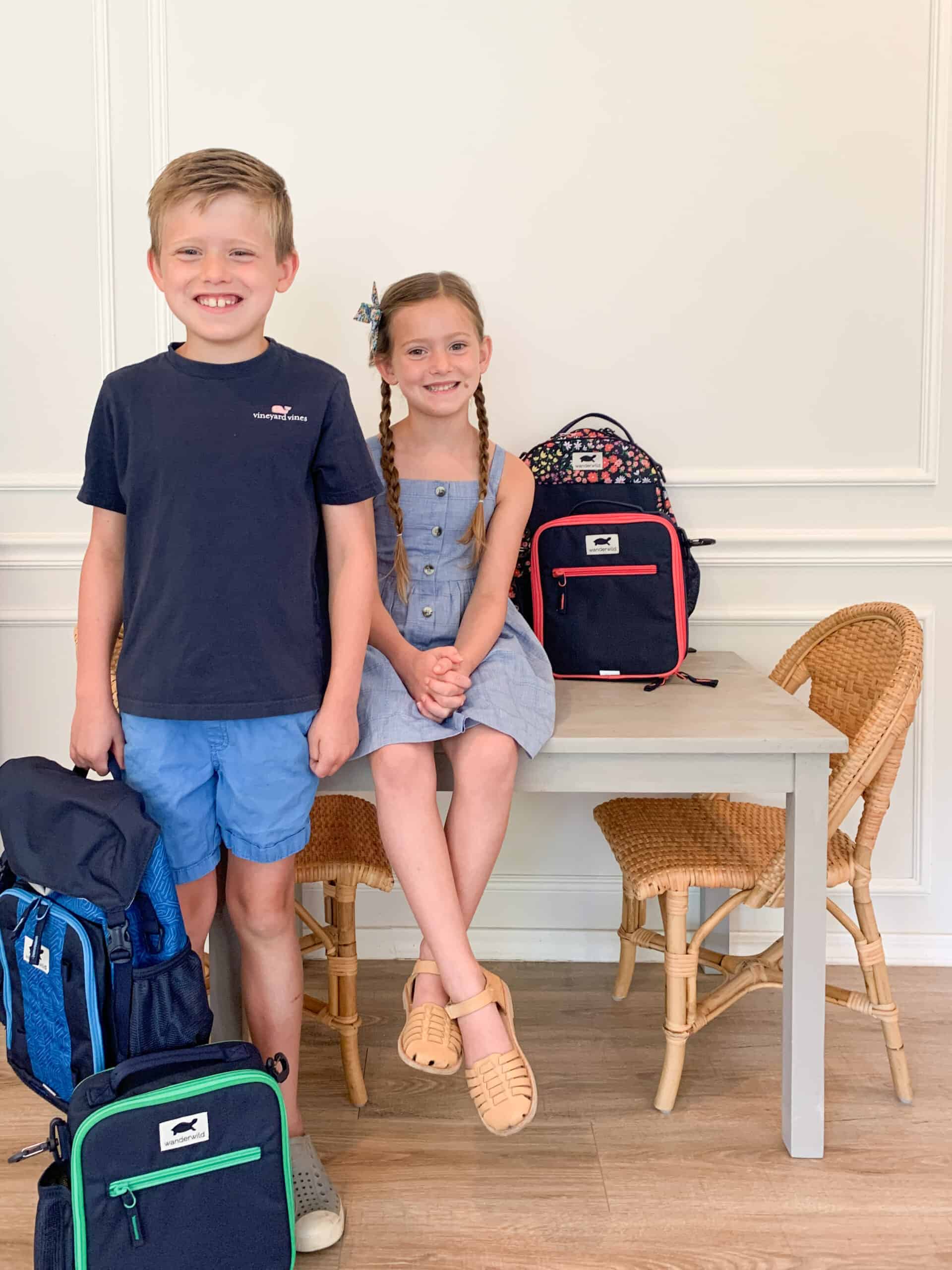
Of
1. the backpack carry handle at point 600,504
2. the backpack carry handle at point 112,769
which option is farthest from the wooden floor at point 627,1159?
the backpack carry handle at point 600,504

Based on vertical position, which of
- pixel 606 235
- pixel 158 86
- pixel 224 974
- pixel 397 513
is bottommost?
pixel 224 974

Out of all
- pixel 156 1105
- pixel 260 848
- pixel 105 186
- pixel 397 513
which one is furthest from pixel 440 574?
Result: pixel 105 186

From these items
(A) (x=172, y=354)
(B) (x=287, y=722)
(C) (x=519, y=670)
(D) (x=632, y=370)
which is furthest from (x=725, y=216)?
(B) (x=287, y=722)

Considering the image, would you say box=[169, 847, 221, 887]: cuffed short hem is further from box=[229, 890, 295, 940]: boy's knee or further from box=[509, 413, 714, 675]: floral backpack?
box=[509, 413, 714, 675]: floral backpack

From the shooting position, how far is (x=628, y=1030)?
2.09m

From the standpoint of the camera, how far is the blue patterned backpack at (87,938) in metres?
1.37

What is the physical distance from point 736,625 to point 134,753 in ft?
4.51

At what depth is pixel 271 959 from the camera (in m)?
1.61

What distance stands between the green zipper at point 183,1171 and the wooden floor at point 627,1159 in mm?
249

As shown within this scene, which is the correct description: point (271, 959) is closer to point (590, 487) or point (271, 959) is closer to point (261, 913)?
point (261, 913)

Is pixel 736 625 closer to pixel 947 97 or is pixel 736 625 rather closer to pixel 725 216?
pixel 725 216

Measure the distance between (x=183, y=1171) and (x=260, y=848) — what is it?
0.42m

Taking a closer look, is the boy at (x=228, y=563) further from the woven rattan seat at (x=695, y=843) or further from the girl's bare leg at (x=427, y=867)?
the woven rattan seat at (x=695, y=843)

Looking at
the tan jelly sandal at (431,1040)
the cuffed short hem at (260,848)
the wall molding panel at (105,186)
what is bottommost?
the tan jelly sandal at (431,1040)
